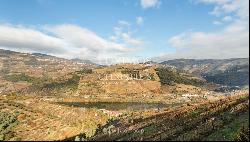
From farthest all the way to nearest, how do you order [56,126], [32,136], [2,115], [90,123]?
[90,123] → [2,115] → [56,126] → [32,136]

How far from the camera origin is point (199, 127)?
4109 centimetres

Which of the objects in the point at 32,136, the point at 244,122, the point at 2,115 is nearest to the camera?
the point at 244,122

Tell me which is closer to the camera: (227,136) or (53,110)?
(227,136)

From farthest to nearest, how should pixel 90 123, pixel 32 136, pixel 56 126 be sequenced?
pixel 90 123, pixel 56 126, pixel 32 136

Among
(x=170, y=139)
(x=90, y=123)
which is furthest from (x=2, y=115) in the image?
(x=170, y=139)

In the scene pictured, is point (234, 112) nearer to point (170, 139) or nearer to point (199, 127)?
point (199, 127)

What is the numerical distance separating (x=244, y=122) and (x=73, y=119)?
39.7 metres

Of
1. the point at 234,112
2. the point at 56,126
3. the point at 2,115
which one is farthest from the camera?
the point at 2,115

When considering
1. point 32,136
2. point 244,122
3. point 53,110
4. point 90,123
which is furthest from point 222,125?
point 53,110

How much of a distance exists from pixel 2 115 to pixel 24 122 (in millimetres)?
6916

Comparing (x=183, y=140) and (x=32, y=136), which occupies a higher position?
(x=183, y=140)

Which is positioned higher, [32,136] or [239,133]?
[239,133]

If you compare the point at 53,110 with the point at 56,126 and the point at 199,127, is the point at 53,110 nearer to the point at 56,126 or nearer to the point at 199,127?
the point at 56,126

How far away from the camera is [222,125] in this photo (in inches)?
1575
